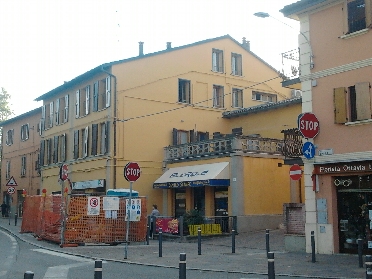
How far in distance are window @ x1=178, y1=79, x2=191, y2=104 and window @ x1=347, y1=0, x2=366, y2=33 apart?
57.7ft

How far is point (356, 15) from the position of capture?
54.9 ft

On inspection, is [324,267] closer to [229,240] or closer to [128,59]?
[229,240]

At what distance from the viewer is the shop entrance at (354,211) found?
16.1 m

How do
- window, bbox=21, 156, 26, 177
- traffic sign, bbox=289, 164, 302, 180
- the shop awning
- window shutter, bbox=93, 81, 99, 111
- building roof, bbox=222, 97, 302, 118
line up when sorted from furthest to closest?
1. window, bbox=21, 156, 26, 177
2. window shutter, bbox=93, 81, 99, 111
3. building roof, bbox=222, 97, 302, 118
4. the shop awning
5. traffic sign, bbox=289, 164, 302, 180

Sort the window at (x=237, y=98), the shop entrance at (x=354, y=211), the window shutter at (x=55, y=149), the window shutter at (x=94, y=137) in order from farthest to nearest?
the window shutter at (x=55, y=149)
the window at (x=237, y=98)
the window shutter at (x=94, y=137)
the shop entrance at (x=354, y=211)

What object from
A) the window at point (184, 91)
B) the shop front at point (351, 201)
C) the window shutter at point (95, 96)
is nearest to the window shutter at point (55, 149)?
the window shutter at point (95, 96)

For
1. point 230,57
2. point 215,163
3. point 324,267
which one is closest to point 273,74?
point 230,57

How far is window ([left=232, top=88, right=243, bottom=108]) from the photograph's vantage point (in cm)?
3578

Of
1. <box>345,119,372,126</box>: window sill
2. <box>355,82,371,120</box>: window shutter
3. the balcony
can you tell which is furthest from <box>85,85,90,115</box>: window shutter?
<box>355,82,371,120</box>: window shutter

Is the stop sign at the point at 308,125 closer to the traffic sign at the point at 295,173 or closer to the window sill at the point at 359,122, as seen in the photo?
the window sill at the point at 359,122

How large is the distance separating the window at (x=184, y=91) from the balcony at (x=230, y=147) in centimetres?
444

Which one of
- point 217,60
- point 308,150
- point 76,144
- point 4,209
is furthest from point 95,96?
point 4,209

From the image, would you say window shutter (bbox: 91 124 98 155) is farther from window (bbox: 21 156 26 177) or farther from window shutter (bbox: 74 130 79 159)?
window (bbox: 21 156 26 177)

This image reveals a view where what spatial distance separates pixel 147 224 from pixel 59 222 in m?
3.67
